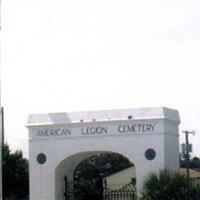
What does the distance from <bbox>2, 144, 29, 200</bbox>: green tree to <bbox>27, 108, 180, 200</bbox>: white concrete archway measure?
16.6 meters

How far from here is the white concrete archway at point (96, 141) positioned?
3139 cm

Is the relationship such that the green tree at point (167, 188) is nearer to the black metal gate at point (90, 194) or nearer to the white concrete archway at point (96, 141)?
the white concrete archway at point (96, 141)

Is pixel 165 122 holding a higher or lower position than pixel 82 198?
higher

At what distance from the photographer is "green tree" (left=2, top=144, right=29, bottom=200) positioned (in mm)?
50219

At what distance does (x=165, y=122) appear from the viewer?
104 feet

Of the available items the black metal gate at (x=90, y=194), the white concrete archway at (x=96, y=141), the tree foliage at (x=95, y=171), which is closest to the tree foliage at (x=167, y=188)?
the white concrete archway at (x=96, y=141)

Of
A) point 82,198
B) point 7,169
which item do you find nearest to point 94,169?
point 7,169

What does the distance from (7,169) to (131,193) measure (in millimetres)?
19398

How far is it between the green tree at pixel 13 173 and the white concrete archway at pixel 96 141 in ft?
54.6

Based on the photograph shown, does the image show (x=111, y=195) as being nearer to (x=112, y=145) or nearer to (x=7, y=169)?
(x=112, y=145)

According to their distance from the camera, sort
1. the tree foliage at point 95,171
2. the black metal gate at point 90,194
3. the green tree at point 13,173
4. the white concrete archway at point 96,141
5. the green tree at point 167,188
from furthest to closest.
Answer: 1. the green tree at point 13,173
2. the tree foliage at point 95,171
3. the black metal gate at point 90,194
4. the white concrete archway at point 96,141
5. the green tree at point 167,188

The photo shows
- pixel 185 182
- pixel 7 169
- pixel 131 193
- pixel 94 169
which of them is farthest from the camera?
pixel 94 169

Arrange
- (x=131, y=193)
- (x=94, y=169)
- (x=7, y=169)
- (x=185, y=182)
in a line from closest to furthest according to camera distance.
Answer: (x=185, y=182)
(x=131, y=193)
(x=7, y=169)
(x=94, y=169)

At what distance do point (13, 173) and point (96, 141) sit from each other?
791 inches
